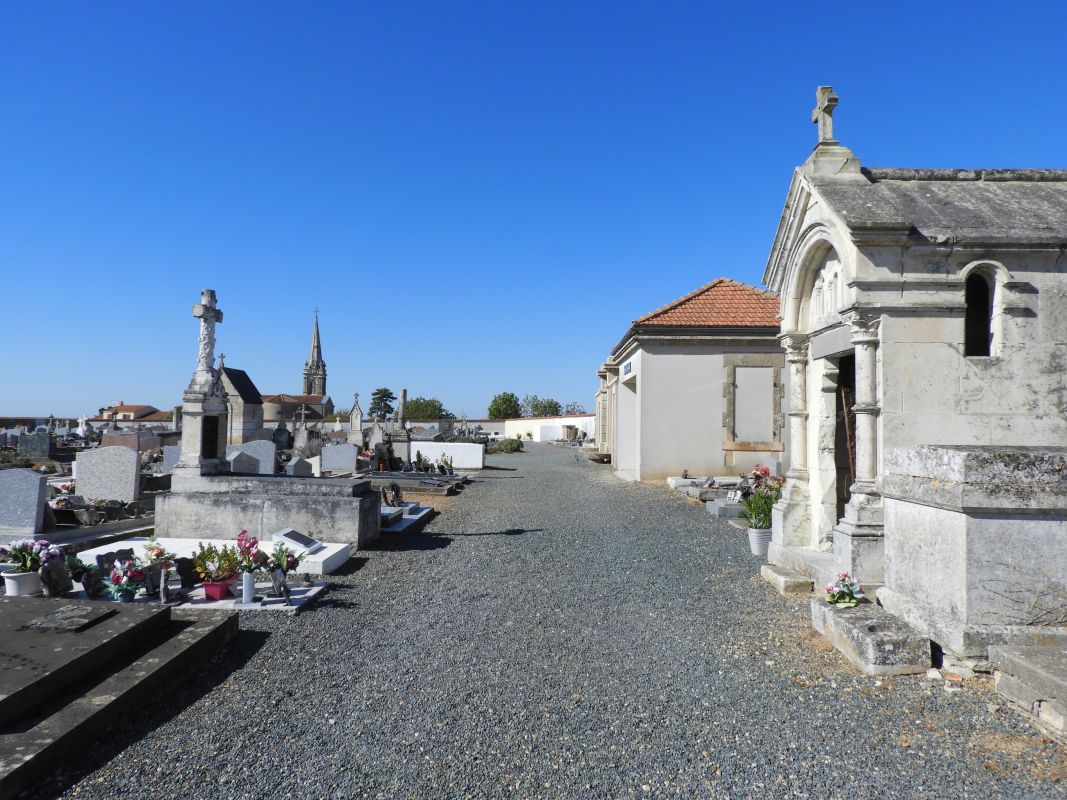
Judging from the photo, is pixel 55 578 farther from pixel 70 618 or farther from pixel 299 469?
pixel 299 469

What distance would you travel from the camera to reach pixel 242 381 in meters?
37.2

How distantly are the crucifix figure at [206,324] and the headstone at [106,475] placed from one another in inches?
97.6

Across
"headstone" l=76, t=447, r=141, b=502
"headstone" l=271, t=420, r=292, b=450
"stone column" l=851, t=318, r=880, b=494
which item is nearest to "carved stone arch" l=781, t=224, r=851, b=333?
"stone column" l=851, t=318, r=880, b=494

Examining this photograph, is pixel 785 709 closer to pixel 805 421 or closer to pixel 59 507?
pixel 805 421

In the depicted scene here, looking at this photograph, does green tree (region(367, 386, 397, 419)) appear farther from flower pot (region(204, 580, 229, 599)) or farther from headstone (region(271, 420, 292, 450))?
flower pot (region(204, 580, 229, 599))

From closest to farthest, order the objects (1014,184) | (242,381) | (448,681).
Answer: (448,681)
(1014,184)
(242,381)

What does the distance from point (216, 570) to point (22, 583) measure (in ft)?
4.94

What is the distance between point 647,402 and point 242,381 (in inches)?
1145

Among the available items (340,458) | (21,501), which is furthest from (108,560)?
(340,458)

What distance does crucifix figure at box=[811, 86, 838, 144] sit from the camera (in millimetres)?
6473

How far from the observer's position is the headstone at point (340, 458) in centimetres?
1631

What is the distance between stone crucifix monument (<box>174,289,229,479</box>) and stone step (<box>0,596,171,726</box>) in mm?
4339

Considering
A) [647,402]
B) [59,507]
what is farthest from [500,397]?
[59,507]

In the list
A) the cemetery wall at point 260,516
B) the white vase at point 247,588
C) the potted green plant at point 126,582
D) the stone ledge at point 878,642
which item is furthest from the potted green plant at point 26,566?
the stone ledge at point 878,642
